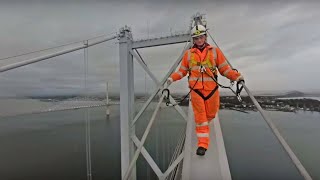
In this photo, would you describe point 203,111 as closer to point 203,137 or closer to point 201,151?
point 203,137

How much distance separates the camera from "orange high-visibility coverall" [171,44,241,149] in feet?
6.67

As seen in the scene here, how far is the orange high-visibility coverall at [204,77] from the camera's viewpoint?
203 centimetres

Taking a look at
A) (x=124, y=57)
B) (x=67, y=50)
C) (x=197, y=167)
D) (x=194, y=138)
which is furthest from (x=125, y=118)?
(x=197, y=167)

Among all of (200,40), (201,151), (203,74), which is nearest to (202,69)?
(203,74)

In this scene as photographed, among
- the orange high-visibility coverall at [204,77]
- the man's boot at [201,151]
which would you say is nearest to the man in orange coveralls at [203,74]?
the orange high-visibility coverall at [204,77]

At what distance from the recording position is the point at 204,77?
2068mm

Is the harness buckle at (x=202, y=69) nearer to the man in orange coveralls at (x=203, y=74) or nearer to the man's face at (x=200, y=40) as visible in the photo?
the man in orange coveralls at (x=203, y=74)

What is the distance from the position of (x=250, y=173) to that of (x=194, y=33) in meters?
19.3

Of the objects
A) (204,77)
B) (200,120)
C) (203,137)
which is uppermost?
(204,77)

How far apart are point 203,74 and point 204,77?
0.09 feet

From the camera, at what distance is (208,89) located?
2078mm

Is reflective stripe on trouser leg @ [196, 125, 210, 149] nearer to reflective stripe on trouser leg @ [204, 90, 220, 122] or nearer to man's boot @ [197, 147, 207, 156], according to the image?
man's boot @ [197, 147, 207, 156]

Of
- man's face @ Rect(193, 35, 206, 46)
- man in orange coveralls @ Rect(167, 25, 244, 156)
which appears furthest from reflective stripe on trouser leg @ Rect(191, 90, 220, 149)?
man's face @ Rect(193, 35, 206, 46)

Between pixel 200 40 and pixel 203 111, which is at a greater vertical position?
pixel 200 40
